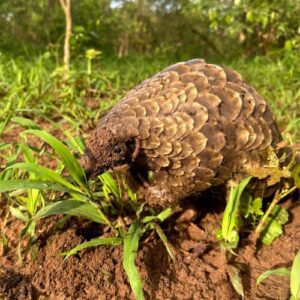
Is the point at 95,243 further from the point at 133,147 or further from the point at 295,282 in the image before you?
the point at 295,282

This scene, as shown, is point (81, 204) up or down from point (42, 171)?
down

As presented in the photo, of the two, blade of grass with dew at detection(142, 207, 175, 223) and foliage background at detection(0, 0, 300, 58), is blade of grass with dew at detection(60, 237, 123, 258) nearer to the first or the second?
blade of grass with dew at detection(142, 207, 175, 223)

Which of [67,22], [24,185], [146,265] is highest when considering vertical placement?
[67,22]

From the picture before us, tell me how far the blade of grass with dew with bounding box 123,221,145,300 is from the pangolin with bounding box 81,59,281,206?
174 mm

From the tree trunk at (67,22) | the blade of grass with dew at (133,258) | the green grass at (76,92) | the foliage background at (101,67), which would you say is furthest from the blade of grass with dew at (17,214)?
the tree trunk at (67,22)

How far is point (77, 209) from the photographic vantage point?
1.43 metres

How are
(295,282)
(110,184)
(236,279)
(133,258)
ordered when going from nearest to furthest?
1. (295,282)
2. (133,258)
3. (236,279)
4. (110,184)

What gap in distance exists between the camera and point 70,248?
55.9 inches

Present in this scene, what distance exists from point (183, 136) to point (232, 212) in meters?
0.32

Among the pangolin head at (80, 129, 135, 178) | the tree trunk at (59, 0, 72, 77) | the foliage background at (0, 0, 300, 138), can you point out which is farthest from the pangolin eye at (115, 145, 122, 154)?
the tree trunk at (59, 0, 72, 77)

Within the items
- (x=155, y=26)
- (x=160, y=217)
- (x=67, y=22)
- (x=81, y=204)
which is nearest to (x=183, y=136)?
(x=160, y=217)

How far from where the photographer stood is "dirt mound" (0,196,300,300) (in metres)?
1.30

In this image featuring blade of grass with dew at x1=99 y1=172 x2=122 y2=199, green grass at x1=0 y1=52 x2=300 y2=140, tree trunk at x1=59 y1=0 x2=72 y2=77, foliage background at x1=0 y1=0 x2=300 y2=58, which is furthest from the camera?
foliage background at x1=0 y1=0 x2=300 y2=58

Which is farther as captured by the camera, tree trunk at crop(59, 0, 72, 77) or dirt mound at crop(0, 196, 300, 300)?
tree trunk at crop(59, 0, 72, 77)
